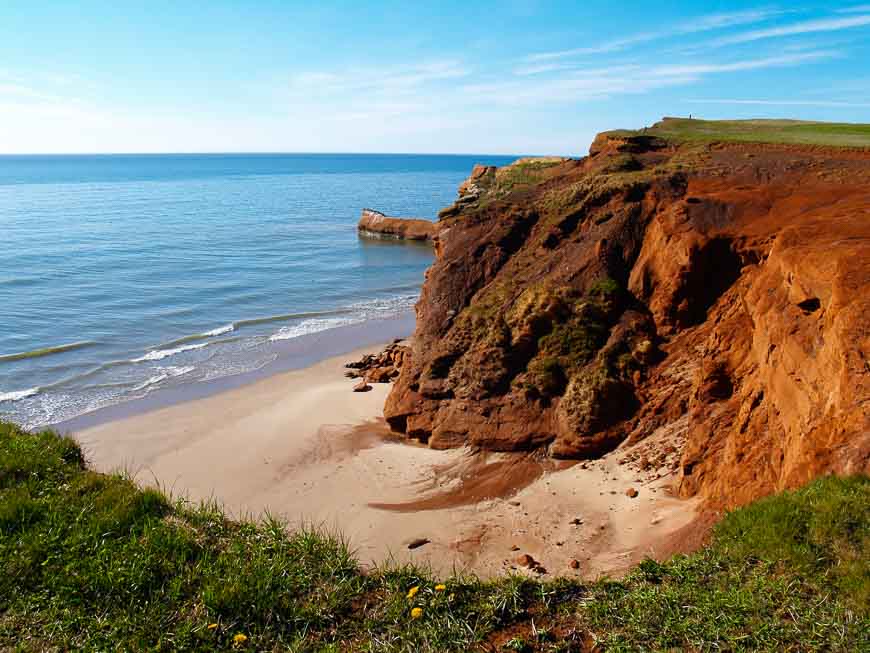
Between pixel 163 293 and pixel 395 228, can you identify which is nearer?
pixel 163 293

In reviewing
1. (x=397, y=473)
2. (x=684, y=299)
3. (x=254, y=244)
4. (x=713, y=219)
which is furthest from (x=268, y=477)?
(x=254, y=244)

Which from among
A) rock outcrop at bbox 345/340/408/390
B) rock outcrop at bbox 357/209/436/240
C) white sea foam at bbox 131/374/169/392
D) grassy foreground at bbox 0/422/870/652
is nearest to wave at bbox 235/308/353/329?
white sea foam at bbox 131/374/169/392

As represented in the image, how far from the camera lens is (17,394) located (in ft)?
65.2

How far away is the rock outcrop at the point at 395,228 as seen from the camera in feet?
186

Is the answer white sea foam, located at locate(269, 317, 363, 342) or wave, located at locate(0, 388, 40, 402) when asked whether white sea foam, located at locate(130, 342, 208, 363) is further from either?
wave, located at locate(0, 388, 40, 402)

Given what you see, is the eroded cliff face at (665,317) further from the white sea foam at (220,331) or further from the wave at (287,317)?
the wave at (287,317)

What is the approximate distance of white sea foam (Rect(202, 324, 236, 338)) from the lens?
2648 cm

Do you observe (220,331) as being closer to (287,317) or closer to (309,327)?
(287,317)

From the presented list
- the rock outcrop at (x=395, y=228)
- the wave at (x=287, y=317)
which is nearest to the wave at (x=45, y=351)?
the wave at (x=287, y=317)

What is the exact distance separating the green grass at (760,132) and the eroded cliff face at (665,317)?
120 cm

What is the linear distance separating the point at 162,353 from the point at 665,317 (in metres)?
18.0

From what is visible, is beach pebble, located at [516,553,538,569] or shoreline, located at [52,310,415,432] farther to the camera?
shoreline, located at [52,310,415,432]

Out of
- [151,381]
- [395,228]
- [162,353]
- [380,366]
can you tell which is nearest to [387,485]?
[380,366]

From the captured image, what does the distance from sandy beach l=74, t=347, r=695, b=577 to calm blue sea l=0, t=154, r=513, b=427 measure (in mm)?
4778
